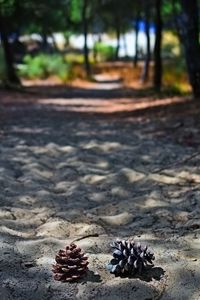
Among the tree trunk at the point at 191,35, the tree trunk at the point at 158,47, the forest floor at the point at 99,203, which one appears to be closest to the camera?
the forest floor at the point at 99,203

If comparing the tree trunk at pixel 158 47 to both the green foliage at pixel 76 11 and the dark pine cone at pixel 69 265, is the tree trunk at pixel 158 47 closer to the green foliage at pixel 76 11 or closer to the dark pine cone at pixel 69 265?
the dark pine cone at pixel 69 265

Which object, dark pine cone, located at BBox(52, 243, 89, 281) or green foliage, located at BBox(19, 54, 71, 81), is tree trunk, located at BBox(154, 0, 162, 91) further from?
dark pine cone, located at BBox(52, 243, 89, 281)

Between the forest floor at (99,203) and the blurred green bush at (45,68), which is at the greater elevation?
the forest floor at (99,203)

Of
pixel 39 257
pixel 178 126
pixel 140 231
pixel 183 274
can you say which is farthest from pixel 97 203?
pixel 178 126

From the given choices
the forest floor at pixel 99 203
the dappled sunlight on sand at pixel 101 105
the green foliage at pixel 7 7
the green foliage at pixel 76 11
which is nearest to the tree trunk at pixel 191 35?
the dappled sunlight on sand at pixel 101 105

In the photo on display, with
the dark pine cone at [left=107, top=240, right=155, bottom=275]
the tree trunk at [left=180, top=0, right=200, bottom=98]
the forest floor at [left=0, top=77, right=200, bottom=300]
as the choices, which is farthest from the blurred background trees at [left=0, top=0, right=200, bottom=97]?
the dark pine cone at [left=107, top=240, right=155, bottom=275]

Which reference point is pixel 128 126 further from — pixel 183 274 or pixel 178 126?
pixel 183 274
